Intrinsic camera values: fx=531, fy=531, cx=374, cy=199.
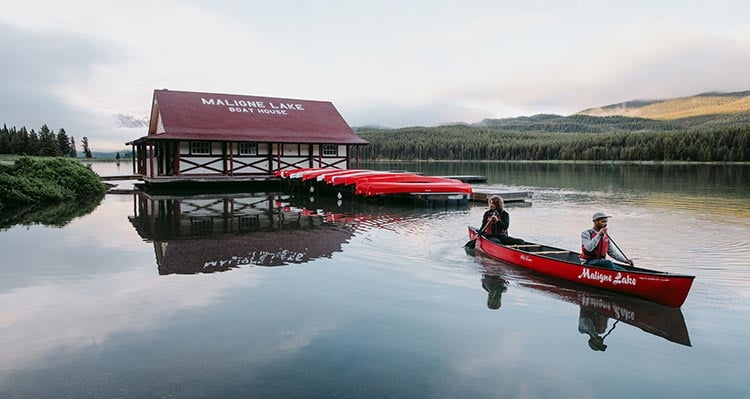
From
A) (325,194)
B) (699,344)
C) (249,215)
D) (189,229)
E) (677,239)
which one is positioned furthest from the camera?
(325,194)

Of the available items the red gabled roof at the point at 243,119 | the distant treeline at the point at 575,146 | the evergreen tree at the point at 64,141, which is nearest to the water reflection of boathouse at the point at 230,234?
the red gabled roof at the point at 243,119

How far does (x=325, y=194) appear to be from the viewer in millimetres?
29125

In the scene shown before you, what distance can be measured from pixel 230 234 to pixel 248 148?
1878 centimetres

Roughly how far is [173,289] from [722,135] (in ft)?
366

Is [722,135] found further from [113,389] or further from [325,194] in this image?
[113,389]

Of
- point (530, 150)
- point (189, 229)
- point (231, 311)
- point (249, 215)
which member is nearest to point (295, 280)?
point (231, 311)

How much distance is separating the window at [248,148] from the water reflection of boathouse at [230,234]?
9.40 m

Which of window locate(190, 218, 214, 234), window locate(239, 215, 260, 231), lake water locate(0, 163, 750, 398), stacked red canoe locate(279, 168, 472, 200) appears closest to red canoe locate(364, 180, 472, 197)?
stacked red canoe locate(279, 168, 472, 200)

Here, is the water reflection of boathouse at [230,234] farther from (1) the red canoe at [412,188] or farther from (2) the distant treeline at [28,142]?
(2) the distant treeline at [28,142]

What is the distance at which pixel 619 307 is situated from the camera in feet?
27.4

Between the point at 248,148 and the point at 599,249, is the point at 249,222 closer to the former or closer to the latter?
the point at 599,249

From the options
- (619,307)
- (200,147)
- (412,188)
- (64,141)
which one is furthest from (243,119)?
(64,141)

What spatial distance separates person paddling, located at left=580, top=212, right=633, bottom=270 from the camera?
9047 millimetres

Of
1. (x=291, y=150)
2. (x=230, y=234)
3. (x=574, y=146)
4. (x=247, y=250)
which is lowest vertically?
(x=247, y=250)
